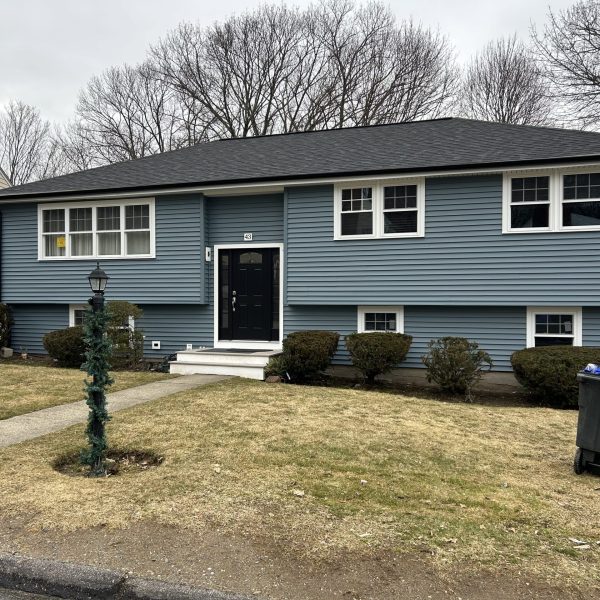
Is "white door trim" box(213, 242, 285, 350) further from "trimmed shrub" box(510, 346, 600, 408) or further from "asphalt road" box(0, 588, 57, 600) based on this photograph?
"asphalt road" box(0, 588, 57, 600)

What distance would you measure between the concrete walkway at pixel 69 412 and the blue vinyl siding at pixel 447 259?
355cm

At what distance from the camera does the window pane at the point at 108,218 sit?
13211 millimetres

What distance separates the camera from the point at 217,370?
11.0m

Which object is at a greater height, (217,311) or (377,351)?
(217,311)

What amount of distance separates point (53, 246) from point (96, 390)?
10080 mm

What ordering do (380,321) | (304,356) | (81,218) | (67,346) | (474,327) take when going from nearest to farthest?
(304,356) → (474,327) → (380,321) → (67,346) → (81,218)

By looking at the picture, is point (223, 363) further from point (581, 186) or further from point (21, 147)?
point (21, 147)

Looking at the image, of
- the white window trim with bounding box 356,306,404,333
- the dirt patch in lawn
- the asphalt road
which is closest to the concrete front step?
the white window trim with bounding box 356,306,404,333

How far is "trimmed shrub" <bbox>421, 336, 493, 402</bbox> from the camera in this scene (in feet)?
31.5

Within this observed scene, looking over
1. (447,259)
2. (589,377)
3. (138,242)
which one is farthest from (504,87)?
(589,377)

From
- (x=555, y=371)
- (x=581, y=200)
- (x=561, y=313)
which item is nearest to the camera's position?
(x=555, y=371)

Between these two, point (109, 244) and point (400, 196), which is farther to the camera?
point (109, 244)

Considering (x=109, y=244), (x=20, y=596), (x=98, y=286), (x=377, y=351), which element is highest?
(x=109, y=244)

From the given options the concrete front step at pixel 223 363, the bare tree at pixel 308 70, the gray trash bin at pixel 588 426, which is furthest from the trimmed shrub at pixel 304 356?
the bare tree at pixel 308 70
